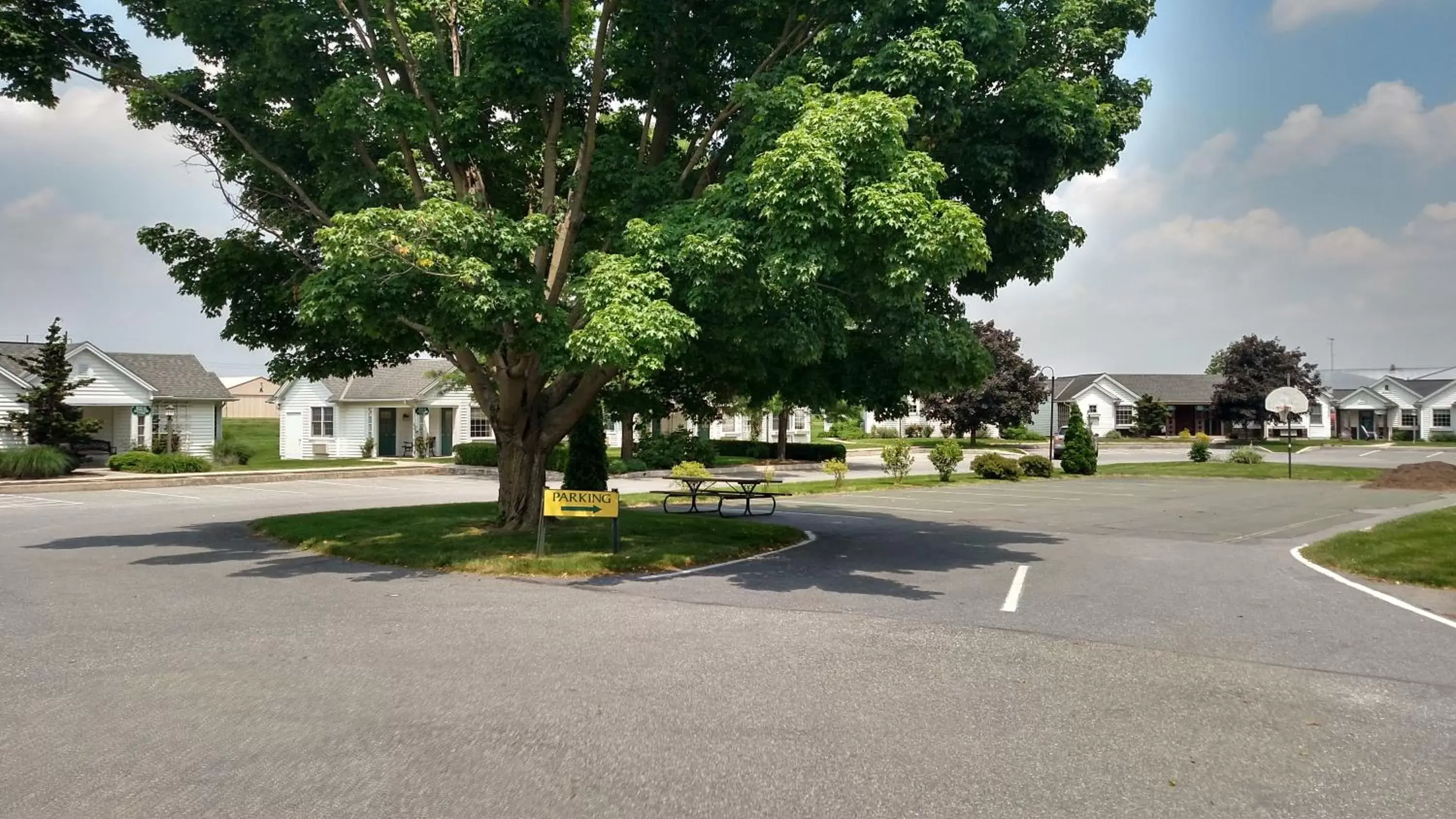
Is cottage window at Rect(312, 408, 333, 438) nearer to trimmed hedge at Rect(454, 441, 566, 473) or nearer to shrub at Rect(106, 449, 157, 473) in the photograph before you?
trimmed hedge at Rect(454, 441, 566, 473)

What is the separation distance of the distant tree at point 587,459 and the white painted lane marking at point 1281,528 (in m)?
11.3

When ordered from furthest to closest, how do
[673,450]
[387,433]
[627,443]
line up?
[387,433]
[673,450]
[627,443]

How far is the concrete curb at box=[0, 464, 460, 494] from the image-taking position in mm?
25922

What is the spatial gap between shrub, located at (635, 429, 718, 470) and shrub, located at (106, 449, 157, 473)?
54.9ft

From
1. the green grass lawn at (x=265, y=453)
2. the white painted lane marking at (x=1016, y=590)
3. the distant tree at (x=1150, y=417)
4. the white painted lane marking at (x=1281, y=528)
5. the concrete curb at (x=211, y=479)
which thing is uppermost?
the distant tree at (x=1150, y=417)

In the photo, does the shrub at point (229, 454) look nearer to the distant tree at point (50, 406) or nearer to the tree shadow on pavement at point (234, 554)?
the distant tree at point (50, 406)

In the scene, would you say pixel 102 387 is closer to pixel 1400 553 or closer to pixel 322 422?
pixel 322 422

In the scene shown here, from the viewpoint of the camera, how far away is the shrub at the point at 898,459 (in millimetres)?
31078

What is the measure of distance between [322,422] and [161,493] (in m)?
18.8

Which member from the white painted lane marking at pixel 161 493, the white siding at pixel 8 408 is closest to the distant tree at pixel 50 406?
the white siding at pixel 8 408

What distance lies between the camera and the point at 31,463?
27.5 meters

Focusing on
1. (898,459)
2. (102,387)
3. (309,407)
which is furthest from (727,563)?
(309,407)

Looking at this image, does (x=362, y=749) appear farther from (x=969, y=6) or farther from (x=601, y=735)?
(x=969, y=6)

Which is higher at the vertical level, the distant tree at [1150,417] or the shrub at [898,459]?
the distant tree at [1150,417]
